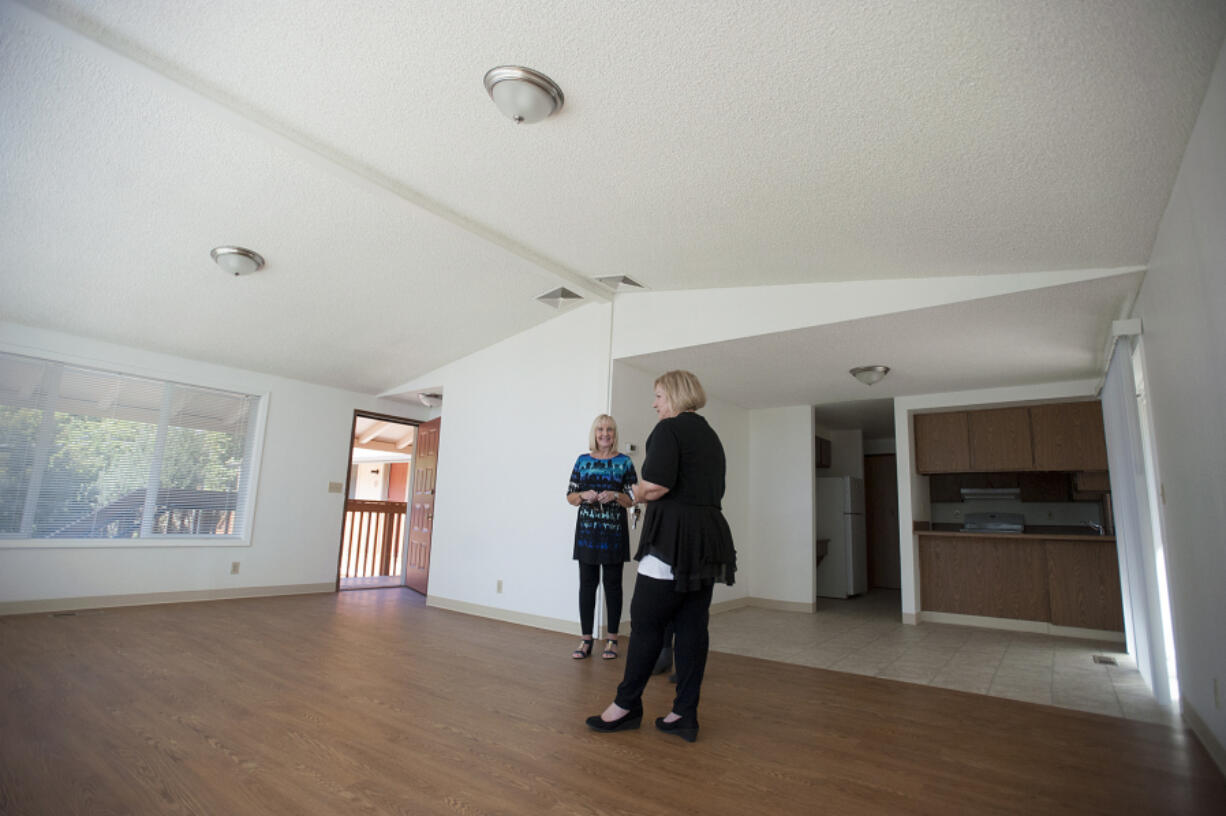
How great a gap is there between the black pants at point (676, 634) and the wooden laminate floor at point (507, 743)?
0.19 meters

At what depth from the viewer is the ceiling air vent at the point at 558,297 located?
4.55m

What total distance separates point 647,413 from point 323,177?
2831mm

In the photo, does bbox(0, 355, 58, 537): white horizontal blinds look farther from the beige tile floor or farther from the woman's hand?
the beige tile floor

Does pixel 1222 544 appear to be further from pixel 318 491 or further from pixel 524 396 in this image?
pixel 318 491

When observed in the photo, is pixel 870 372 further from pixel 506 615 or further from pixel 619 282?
pixel 506 615

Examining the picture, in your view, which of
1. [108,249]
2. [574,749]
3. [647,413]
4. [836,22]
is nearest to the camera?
[836,22]

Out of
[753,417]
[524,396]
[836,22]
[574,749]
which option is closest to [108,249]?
[524,396]

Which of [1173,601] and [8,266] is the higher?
[8,266]

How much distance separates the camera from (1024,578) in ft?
16.9

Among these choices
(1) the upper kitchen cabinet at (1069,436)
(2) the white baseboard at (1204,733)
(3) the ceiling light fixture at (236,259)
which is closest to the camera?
(2) the white baseboard at (1204,733)

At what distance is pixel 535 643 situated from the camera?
4.02 meters

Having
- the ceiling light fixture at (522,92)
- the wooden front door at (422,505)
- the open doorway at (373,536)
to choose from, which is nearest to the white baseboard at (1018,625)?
the wooden front door at (422,505)

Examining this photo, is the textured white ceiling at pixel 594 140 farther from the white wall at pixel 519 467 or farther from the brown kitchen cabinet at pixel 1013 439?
the brown kitchen cabinet at pixel 1013 439

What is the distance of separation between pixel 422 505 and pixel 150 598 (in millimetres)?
2417
